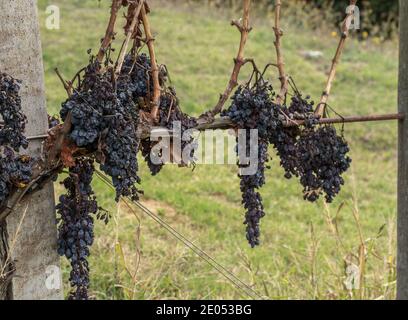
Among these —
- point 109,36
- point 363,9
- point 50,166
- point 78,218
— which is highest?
point 363,9

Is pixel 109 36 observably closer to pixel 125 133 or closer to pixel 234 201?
pixel 125 133

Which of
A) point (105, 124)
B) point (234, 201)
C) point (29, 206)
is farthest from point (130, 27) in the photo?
point (234, 201)

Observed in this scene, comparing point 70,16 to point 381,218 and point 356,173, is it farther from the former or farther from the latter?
point 381,218

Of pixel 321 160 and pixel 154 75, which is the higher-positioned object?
pixel 154 75

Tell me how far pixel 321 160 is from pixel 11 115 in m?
0.71

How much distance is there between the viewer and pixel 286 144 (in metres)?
1.61

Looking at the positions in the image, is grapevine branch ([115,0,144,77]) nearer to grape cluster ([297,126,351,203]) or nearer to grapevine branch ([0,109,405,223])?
grapevine branch ([0,109,405,223])

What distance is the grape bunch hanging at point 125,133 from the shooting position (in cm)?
136

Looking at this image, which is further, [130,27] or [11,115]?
[130,27]

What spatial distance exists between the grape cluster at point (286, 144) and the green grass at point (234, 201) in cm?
33

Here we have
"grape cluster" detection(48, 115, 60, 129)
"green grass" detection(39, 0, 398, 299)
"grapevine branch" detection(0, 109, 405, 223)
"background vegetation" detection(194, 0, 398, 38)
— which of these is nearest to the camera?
"grapevine branch" detection(0, 109, 405, 223)

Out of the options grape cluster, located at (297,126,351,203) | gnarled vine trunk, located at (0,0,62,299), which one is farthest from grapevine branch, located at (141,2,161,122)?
grape cluster, located at (297,126,351,203)

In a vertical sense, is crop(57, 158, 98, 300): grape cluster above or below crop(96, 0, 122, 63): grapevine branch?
below

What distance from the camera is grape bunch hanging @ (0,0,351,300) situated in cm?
136
